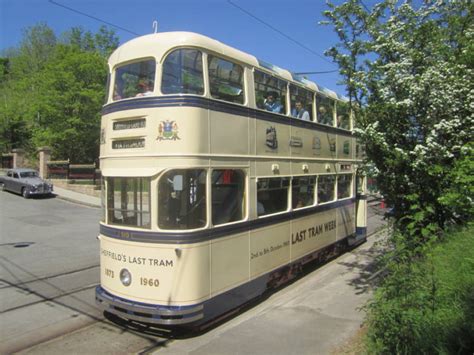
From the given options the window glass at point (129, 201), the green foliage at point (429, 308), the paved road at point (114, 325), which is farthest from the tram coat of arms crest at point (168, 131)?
the green foliage at point (429, 308)

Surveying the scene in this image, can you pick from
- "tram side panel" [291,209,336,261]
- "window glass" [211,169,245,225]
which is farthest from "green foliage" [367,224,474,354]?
"tram side panel" [291,209,336,261]

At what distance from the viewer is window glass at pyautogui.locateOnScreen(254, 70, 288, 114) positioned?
308 inches

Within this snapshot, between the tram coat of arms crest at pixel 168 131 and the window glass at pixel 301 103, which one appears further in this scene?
the window glass at pixel 301 103

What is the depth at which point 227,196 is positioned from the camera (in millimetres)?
7082

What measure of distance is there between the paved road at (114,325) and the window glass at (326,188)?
176 cm

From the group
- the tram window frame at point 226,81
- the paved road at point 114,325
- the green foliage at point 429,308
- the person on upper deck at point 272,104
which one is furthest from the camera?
the person on upper deck at point 272,104

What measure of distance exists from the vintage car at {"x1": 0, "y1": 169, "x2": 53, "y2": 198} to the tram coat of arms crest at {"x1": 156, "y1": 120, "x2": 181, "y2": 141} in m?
19.7

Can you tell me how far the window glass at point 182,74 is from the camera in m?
6.29

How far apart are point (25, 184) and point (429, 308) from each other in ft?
76.8

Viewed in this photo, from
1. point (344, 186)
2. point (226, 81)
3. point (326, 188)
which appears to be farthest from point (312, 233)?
point (226, 81)

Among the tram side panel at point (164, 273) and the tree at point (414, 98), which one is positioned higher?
the tree at point (414, 98)

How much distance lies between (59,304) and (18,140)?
33506 mm

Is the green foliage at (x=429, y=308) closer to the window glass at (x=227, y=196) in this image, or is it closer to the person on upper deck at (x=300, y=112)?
the window glass at (x=227, y=196)

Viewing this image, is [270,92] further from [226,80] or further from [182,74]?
[182,74]
